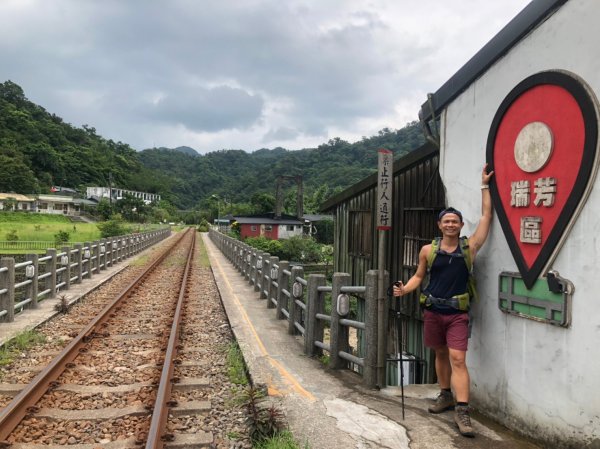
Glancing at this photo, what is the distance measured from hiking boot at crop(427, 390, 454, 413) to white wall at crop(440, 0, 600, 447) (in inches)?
8.2

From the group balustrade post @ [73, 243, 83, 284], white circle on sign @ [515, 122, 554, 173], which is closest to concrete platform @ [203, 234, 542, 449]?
white circle on sign @ [515, 122, 554, 173]

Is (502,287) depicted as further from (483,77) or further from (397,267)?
(397,267)

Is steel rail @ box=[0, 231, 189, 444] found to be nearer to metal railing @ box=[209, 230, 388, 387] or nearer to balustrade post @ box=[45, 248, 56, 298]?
balustrade post @ box=[45, 248, 56, 298]

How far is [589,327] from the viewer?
2998mm

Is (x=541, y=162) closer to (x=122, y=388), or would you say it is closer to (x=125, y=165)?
(x=122, y=388)

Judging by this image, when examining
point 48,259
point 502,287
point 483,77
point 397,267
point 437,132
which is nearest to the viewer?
point 502,287

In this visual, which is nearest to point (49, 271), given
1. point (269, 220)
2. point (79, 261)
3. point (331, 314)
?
point (79, 261)

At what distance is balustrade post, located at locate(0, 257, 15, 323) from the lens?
8.03 metres

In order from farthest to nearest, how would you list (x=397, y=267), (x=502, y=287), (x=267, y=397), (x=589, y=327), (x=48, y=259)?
(x=48, y=259), (x=397, y=267), (x=267, y=397), (x=502, y=287), (x=589, y=327)

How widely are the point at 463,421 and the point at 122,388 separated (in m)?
3.71

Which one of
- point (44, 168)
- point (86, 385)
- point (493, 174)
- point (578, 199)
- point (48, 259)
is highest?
point (44, 168)

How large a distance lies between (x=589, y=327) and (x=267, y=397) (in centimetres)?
300

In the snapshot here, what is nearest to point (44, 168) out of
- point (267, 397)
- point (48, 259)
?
point (48, 259)

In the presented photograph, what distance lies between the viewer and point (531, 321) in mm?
3492
